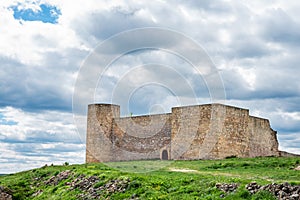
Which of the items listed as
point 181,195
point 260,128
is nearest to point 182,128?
point 260,128

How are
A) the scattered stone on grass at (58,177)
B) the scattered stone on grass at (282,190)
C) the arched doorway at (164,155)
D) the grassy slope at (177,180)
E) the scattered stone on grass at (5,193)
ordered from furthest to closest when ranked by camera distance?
the arched doorway at (164,155)
the scattered stone on grass at (58,177)
the scattered stone on grass at (5,193)
the grassy slope at (177,180)
the scattered stone on grass at (282,190)

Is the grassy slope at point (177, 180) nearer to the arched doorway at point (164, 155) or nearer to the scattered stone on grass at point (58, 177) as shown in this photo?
the scattered stone on grass at point (58, 177)

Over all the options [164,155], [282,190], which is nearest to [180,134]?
[164,155]

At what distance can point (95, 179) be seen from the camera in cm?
1892

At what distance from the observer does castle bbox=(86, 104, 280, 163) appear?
97.7ft

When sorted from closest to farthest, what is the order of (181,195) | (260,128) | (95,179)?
(181,195) < (95,179) < (260,128)

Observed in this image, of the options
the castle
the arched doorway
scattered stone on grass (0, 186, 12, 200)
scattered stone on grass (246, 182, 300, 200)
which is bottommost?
scattered stone on grass (0, 186, 12, 200)

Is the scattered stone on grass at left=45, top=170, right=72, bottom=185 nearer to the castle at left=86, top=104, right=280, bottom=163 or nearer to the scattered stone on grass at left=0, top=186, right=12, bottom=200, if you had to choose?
the scattered stone on grass at left=0, top=186, right=12, bottom=200

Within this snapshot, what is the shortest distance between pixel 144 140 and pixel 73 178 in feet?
44.4

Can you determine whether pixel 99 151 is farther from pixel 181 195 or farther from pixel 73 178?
pixel 181 195

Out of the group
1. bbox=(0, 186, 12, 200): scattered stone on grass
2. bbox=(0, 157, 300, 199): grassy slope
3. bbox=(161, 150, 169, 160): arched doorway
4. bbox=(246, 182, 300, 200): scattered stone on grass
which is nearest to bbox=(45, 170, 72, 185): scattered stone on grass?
bbox=(0, 157, 300, 199): grassy slope

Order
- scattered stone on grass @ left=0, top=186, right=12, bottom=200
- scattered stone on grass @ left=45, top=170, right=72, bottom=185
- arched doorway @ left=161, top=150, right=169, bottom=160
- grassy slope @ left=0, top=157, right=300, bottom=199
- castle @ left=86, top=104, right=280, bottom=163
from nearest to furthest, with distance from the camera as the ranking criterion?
grassy slope @ left=0, top=157, right=300, bottom=199, scattered stone on grass @ left=0, top=186, right=12, bottom=200, scattered stone on grass @ left=45, top=170, right=72, bottom=185, castle @ left=86, top=104, right=280, bottom=163, arched doorway @ left=161, top=150, right=169, bottom=160

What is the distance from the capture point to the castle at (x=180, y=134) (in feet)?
97.7

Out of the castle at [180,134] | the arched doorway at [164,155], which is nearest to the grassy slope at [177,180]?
the castle at [180,134]
